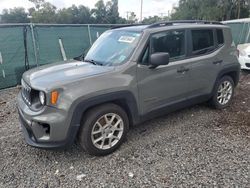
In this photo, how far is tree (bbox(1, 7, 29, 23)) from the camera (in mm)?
57156

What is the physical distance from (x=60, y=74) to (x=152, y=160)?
5.44 ft

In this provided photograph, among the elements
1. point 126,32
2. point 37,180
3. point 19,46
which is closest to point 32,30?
point 19,46

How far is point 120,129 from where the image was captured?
11.0ft

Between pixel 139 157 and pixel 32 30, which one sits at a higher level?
pixel 32 30

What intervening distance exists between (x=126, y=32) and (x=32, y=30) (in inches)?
186

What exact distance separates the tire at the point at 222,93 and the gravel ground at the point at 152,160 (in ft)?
1.48

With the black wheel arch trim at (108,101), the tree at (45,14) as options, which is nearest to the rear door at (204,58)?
the black wheel arch trim at (108,101)

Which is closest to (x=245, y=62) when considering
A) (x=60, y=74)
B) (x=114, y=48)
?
(x=114, y=48)

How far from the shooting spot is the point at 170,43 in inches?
147

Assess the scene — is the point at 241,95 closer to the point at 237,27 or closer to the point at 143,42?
the point at 143,42

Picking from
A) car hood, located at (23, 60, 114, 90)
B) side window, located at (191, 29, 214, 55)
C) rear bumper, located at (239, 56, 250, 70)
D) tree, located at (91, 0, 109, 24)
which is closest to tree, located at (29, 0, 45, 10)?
tree, located at (91, 0, 109, 24)

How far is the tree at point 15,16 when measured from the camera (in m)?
57.2

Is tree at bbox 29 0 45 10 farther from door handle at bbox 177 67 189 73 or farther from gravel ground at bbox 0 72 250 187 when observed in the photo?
door handle at bbox 177 67 189 73

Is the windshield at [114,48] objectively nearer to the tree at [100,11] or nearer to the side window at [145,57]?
the side window at [145,57]
